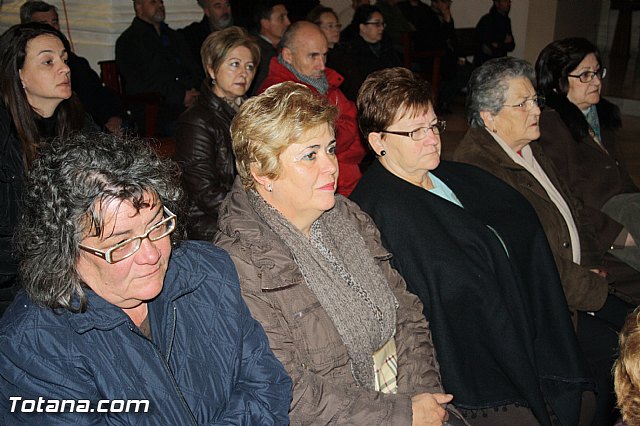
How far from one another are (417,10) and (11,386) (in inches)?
Answer: 350

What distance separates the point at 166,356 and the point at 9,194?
144 centimetres

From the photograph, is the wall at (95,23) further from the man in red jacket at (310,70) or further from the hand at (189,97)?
the man in red jacket at (310,70)

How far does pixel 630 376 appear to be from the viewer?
1.64 metres

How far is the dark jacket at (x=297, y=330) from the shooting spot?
7.03 ft

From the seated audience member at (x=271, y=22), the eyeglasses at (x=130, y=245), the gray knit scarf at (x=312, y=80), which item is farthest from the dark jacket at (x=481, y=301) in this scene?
the seated audience member at (x=271, y=22)

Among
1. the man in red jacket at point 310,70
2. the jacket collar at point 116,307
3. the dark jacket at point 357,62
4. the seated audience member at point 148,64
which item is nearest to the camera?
the jacket collar at point 116,307

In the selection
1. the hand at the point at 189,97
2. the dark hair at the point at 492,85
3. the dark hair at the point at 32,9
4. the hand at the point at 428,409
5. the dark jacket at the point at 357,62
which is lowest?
the hand at the point at 428,409

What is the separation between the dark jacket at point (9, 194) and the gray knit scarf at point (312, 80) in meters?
1.92

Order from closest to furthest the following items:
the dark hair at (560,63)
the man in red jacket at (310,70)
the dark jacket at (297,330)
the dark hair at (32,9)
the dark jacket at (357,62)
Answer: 1. the dark jacket at (297,330)
2. the dark hair at (560,63)
3. the man in red jacket at (310,70)
4. the dark hair at (32,9)
5. the dark jacket at (357,62)

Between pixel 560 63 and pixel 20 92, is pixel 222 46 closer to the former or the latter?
pixel 20 92

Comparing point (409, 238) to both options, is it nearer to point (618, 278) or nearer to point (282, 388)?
point (282, 388)

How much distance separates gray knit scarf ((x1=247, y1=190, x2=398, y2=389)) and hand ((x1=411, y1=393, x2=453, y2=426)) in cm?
16

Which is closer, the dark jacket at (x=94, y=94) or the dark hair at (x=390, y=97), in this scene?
the dark hair at (x=390, y=97)

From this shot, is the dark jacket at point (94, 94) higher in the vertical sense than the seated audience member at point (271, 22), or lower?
lower
